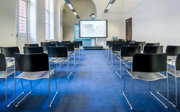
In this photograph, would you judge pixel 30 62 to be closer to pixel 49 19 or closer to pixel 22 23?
pixel 22 23

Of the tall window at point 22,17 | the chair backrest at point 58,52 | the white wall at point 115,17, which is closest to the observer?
→ the chair backrest at point 58,52

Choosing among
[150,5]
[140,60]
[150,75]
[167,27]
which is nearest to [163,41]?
[167,27]

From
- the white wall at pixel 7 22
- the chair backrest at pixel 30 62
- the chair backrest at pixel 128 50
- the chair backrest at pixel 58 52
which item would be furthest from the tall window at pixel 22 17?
the chair backrest at pixel 128 50

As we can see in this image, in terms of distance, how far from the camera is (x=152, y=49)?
326 cm

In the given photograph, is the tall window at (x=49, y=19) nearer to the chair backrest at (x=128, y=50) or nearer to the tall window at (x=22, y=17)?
the tall window at (x=22, y=17)

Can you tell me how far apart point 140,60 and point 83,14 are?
12.2 meters

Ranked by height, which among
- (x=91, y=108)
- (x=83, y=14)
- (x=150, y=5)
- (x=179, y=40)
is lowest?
(x=91, y=108)

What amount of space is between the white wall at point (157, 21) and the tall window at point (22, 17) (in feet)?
20.1

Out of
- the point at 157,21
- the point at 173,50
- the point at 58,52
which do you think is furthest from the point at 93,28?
the point at 173,50

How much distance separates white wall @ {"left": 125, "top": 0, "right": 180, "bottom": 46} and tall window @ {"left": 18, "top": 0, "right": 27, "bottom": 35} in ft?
20.1

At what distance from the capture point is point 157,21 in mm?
5719

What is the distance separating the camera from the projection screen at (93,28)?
401 inches

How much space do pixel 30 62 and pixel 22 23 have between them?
15.9ft

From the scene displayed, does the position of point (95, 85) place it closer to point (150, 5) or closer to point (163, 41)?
point (163, 41)
